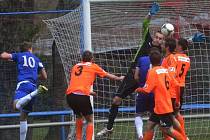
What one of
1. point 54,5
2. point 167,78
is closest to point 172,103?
point 167,78

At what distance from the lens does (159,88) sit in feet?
39.9

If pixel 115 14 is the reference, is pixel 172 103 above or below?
below

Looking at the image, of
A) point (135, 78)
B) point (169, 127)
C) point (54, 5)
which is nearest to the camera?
point (169, 127)

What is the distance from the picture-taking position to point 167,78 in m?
12.3

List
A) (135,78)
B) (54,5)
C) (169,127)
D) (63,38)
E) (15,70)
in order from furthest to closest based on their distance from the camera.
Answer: (54,5), (15,70), (63,38), (135,78), (169,127)

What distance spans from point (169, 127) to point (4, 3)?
6077mm

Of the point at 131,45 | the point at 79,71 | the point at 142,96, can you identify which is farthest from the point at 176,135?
the point at 131,45

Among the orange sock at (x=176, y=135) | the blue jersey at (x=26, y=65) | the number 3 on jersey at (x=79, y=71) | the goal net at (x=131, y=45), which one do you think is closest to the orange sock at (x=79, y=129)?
the number 3 on jersey at (x=79, y=71)

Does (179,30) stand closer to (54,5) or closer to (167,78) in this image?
(167,78)

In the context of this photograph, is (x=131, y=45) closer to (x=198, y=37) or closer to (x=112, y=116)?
(x=198, y=37)

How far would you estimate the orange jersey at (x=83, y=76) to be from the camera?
13.2 meters

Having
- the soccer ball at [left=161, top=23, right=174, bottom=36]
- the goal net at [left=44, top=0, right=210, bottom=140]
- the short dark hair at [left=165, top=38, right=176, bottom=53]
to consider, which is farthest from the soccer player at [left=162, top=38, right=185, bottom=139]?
the goal net at [left=44, top=0, right=210, bottom=140]

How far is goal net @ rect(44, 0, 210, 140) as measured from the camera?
14766mm

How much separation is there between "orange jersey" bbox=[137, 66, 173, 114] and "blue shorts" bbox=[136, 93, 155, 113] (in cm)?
68
